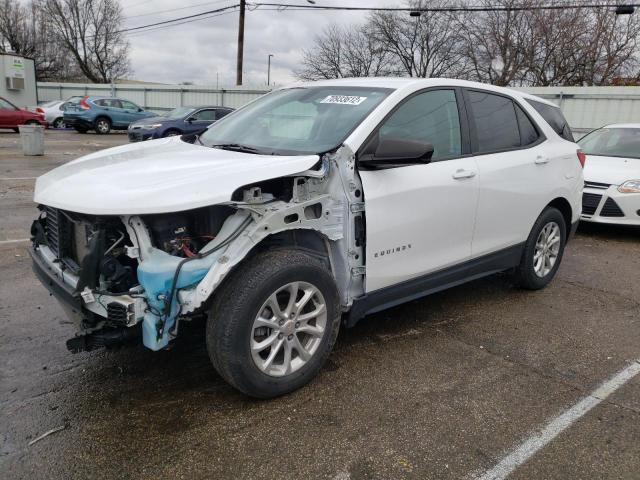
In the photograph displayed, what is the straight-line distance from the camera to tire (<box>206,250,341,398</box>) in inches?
105

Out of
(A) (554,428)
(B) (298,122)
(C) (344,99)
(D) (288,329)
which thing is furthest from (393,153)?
(A) (554,428)

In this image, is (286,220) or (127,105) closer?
(286,220)

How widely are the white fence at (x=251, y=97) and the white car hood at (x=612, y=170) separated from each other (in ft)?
29.9

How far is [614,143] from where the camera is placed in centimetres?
816

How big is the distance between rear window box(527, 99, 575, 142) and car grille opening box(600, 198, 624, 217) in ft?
7.57

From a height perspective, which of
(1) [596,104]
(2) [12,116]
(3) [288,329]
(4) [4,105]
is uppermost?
(1) [596,104]

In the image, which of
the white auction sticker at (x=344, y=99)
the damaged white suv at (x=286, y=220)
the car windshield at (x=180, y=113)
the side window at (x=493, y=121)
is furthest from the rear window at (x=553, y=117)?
the car windshield at (x=180, y=113)

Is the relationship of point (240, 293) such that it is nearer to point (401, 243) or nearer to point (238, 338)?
point (238, 338)

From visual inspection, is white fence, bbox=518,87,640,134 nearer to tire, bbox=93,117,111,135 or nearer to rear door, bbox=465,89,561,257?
rear door, bbox=465,89,561,257

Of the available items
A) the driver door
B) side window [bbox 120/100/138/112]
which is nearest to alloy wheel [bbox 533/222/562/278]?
the driver door

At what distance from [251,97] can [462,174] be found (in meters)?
22.6

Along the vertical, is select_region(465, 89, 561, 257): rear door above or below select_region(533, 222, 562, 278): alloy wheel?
above

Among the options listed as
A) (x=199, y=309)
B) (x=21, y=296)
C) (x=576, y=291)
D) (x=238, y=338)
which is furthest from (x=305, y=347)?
(x=576, y=291)

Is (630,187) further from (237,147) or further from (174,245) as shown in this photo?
(174,245)
